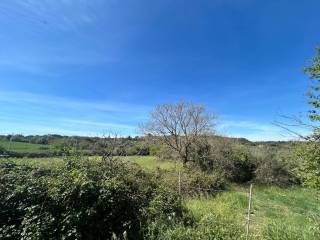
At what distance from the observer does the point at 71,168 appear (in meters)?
8.24

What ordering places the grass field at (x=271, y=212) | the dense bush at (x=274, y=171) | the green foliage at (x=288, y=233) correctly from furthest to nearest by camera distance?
the dense bush at (x=274, y=171) < the grass field at (x=271, y=212) < the green foliage at (x=288, y=233)

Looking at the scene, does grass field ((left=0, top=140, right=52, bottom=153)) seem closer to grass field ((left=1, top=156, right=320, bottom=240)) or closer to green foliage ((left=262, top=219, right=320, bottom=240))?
grass field ((left=1, top=156, right=320, bottom=240))

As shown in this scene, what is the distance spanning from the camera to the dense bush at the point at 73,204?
21.4 feet

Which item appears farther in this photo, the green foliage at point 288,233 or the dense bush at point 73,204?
the dense bush at point 73,204

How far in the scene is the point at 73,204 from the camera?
23.1 feet

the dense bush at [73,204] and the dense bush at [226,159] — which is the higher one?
the dense bush at [226,159]

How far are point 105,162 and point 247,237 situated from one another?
16.5 ft

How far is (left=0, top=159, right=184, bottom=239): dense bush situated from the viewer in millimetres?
6516

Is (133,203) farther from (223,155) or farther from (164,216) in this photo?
(223,155)

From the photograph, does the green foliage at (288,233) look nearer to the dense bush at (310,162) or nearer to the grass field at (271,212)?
the grass field at (271,212)

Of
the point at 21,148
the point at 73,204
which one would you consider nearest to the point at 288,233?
the point at 73,204

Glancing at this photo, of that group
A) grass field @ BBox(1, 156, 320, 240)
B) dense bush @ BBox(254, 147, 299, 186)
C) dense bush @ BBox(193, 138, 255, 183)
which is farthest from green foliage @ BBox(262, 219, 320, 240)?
dense bush @ BBox(254, 147, 299, 186)

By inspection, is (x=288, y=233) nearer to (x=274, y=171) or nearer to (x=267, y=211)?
(x=267, y=211)

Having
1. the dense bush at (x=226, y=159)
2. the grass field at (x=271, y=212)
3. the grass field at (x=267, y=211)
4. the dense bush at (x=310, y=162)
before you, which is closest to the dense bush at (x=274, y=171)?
the dense bush at (x=226, y=159)
